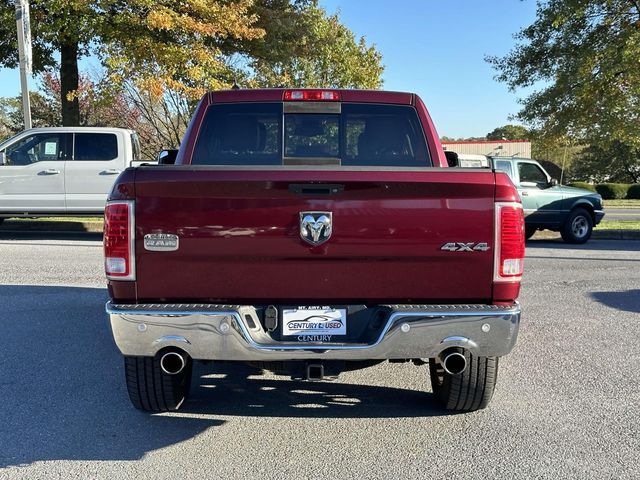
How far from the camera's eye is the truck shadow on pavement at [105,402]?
369 centimetres

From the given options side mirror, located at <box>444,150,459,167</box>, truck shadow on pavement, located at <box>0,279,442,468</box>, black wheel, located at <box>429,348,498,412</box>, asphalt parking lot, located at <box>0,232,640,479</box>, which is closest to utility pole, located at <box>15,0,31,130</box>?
asphalt parking lot, located at <box>0,232,640,479</box>

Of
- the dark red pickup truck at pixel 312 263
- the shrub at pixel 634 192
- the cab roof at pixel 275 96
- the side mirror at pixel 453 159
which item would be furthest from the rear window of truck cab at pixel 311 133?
the shrub at pixel 634 192

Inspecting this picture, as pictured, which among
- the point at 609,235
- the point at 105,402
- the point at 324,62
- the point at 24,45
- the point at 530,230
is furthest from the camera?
the point at 324,62

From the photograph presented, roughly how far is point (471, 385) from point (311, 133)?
2.13 m

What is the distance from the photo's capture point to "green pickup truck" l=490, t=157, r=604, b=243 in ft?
47.0

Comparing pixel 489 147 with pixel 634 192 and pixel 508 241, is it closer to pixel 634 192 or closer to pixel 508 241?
pixel 634 192

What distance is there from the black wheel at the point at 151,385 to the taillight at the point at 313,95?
2024 millimetres

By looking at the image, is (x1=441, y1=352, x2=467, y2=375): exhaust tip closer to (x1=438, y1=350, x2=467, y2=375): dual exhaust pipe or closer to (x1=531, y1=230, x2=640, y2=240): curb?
(x1=438, y1=350, x2=467, y2=375): dual exhaust pipe

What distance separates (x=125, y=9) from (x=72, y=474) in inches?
573

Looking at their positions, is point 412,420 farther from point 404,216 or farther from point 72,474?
point 72,474

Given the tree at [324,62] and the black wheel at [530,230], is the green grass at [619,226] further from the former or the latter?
the tree at [324,62]

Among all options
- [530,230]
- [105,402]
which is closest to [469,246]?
[105,402]

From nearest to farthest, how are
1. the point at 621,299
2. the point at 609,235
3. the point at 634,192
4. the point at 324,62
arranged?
the point at 621,299, the point at 609,235, the point at 324,62, the point at 634,192

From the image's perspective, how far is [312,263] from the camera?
135 inches
